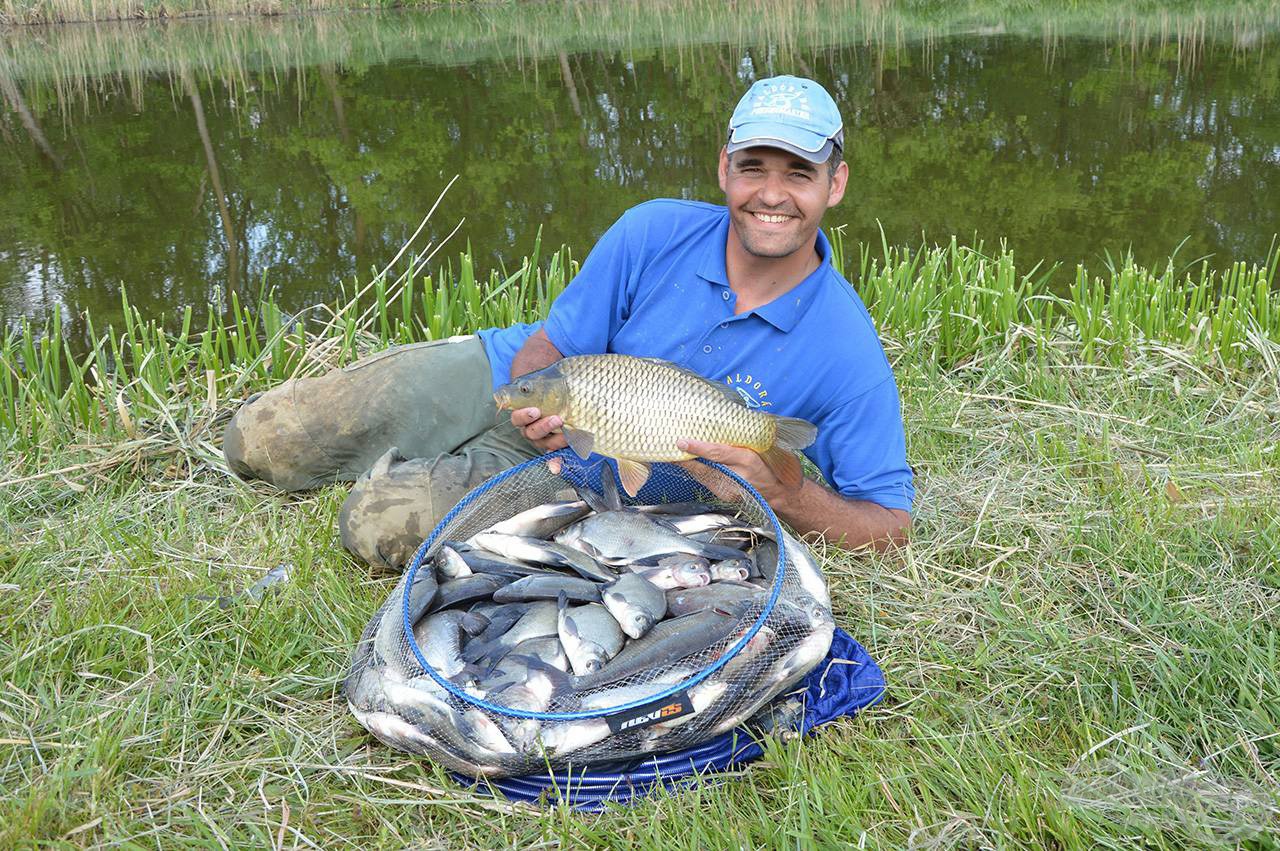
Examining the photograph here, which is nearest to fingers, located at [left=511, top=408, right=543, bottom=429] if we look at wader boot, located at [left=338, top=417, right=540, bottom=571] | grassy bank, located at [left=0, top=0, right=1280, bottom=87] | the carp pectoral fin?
the carp pectoral fin

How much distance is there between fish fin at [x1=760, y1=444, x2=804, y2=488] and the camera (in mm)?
2506

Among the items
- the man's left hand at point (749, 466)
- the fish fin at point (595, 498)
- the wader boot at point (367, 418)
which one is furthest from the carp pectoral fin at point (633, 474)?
the wader boot at point (367, 418)

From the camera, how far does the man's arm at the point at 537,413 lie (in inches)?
95.2

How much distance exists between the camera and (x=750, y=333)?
276cm

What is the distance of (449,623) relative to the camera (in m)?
2.29

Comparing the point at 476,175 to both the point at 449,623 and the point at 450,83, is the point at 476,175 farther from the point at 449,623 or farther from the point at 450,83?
the point at 449,623

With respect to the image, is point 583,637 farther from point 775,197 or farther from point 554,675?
point 775,197

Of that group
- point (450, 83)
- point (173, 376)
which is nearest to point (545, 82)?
point (450, 83)

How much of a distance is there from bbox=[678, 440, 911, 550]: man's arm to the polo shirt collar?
1.40 feet

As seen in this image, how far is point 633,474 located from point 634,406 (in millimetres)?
220

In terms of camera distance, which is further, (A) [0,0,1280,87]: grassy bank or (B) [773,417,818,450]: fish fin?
(A) [0,0,1280,87]: grassy bank

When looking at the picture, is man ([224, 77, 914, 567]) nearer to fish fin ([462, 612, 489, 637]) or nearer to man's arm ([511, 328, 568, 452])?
man's arm ([511, 328, 568, 452])

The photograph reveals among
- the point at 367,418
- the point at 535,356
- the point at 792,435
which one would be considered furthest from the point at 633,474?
the point at 367,418

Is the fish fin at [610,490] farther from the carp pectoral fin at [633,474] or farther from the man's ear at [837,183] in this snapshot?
the man's ear at [837,183]
